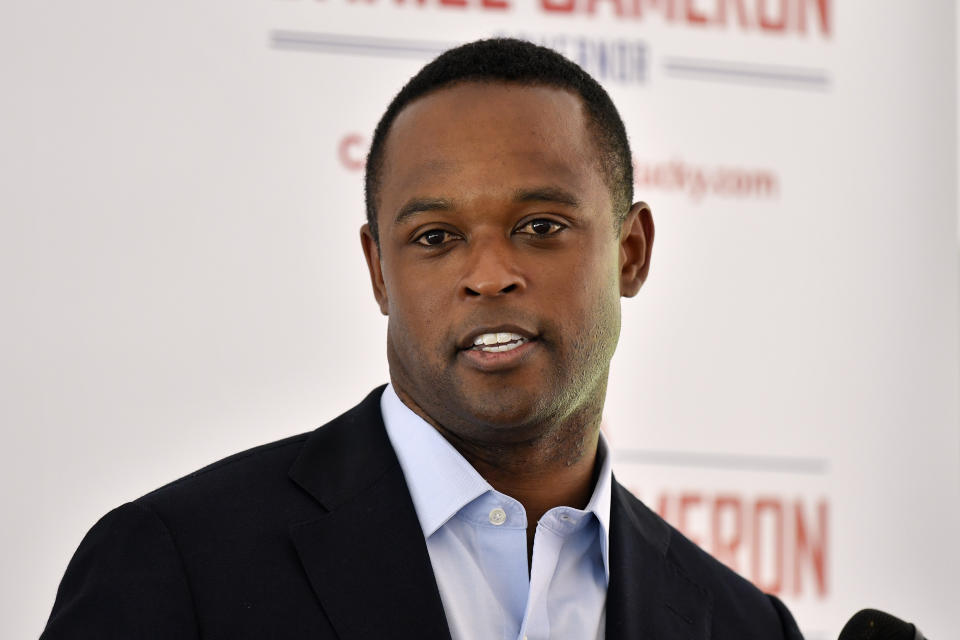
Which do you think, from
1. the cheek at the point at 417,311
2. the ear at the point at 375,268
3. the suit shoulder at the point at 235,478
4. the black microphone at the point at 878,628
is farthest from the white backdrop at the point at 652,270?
the black microphone at the point at 878,628

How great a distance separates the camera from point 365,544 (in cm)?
182

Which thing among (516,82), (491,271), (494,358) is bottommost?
(494,358)

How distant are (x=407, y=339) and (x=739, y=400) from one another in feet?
5.27

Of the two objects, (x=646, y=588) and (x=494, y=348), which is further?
(x=646, y=588)

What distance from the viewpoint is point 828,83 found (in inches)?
138

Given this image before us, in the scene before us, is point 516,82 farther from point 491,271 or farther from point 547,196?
point 491,271

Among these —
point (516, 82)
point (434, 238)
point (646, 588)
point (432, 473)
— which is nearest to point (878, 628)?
point (646, 588)

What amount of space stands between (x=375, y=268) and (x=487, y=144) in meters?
0.32

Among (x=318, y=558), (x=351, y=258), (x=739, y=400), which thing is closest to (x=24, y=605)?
(x=351, y=258)

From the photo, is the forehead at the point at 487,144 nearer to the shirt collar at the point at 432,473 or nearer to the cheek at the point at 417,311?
the cheek at the point at 417,311

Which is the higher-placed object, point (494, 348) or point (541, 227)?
point (541, 227)

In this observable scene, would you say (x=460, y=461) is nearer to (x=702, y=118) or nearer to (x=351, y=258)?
(x=351, y=258)

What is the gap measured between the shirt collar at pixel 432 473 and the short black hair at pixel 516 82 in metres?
0.31

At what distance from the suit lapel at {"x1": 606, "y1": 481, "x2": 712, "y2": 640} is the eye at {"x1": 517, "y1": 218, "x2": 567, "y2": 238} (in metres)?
0.47
